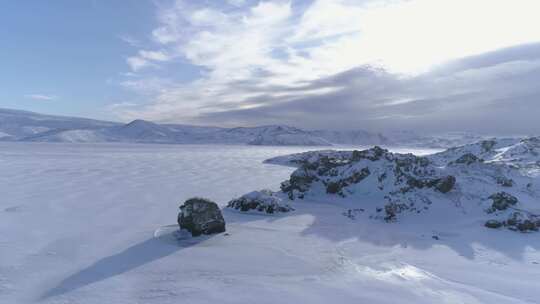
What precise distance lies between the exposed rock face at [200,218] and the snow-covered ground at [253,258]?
30 centimetres

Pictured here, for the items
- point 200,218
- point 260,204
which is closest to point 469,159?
point 260,204

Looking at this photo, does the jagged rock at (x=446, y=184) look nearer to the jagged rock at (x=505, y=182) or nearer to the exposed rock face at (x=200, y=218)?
the jagged rock at (x=505, y=182)

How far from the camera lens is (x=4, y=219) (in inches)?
415

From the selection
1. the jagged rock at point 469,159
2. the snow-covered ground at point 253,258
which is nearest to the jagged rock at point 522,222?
the snow-covered ground at point 253,258

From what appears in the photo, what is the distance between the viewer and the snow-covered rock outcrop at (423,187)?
1198cm

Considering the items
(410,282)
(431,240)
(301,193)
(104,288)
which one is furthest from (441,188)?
(104,288)

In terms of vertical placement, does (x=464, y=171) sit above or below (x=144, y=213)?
above

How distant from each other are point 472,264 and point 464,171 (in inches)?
344

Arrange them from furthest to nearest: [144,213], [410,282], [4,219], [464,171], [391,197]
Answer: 1. [464,171]
2. [391,197]
3. [144,213]
4. [4,219]
5. [410,282]

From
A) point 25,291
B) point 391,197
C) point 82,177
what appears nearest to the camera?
point 25,291

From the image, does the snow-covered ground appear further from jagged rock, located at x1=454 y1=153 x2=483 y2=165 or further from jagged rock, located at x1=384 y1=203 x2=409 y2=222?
jagged rock, located at x1=454 y1=153 x2=483 y2=165

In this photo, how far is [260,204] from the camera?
12.8m

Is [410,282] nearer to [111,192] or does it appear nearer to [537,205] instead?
[537,205]

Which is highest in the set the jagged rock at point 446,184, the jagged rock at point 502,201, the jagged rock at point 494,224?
Result: the jagged rock at point 446,184
